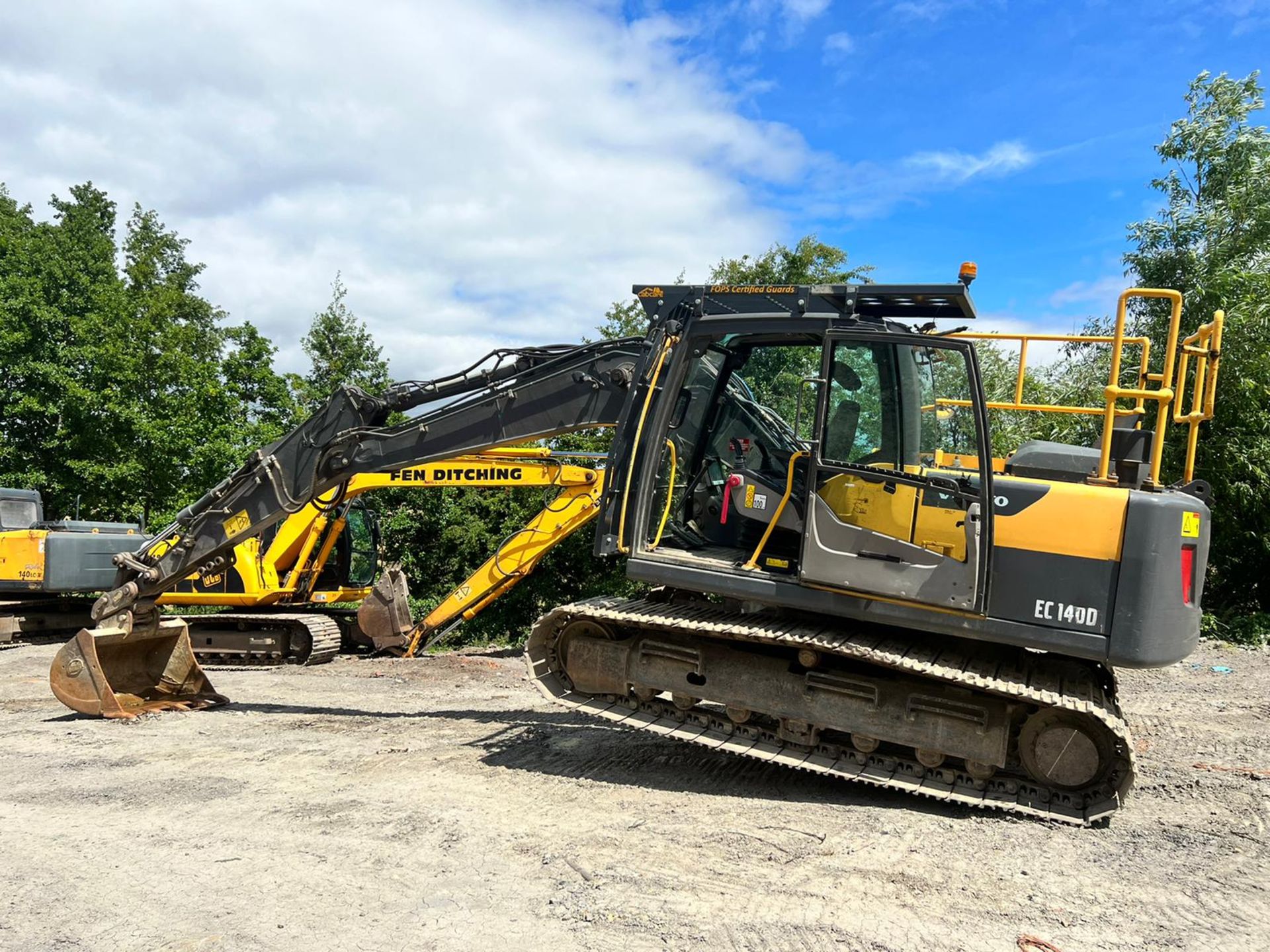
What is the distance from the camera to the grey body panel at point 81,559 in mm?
14703

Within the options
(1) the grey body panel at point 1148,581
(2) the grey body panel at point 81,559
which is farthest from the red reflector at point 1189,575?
(2) the grey body panel at point 81,559

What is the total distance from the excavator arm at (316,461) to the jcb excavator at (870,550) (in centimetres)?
6

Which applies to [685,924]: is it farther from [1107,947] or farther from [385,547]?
[385,547]

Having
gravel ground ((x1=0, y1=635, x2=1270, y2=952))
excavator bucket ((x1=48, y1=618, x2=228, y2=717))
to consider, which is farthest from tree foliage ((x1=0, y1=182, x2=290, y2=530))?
gravel ground ((x1=0, y1=635, x2=1270, y2=952))

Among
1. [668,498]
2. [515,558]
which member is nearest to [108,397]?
[515,558]

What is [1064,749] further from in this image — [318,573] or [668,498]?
[318,573]

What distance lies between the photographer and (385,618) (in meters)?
13.6

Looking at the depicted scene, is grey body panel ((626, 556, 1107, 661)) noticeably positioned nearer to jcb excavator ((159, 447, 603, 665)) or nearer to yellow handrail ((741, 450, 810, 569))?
yellow handrail ((741, 450, 810, 569))

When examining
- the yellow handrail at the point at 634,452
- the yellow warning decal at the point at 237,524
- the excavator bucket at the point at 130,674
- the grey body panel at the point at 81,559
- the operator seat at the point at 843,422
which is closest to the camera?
the operator seat at the point at 843,422

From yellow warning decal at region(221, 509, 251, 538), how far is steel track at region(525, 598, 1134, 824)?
315 cm

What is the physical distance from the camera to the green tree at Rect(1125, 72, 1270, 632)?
576 inches

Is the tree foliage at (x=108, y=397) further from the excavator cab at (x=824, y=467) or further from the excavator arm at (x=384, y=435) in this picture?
the excavator cab at (x=824, y=467)

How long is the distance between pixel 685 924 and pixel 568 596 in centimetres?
1509

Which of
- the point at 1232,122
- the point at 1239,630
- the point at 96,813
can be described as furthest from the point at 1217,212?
the point at 96,813
